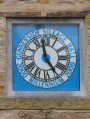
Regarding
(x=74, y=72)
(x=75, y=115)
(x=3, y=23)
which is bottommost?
(x=75, y=115)

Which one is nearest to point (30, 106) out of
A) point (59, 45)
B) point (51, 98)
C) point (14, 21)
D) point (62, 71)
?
point (51, 98)

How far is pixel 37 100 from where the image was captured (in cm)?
461

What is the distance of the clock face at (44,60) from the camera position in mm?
4680

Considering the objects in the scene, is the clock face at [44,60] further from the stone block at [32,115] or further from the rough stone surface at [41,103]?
the stone block at [32,115]

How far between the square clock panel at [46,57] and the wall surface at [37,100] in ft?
0.29

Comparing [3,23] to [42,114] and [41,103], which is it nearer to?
[41,103]

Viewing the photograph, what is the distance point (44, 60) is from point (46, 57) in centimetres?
6

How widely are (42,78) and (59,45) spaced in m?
0.59

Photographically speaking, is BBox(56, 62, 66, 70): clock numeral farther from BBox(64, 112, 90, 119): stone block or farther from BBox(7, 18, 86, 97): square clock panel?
BBox(64, 112, 90, 119): stone block

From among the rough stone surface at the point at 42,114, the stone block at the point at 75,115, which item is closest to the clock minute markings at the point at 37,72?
the rough stone surface at the point at 42,114

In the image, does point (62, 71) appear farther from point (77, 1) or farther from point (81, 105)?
point (77, 1)

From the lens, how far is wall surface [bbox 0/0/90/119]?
4.60 meters

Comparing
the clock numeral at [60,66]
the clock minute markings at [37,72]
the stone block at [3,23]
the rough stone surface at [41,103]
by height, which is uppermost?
the stone block at [3,23]

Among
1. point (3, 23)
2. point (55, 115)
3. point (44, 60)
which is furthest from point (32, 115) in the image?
point (3, 23)
